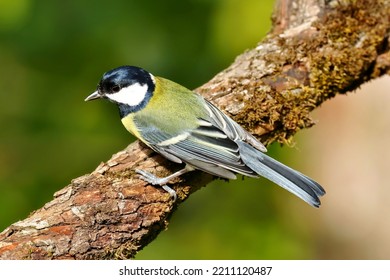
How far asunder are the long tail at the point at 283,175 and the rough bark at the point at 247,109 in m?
0.21

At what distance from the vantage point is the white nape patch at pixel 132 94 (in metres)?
2.91

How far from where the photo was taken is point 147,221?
2475mm

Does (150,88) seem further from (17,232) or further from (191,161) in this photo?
(17,232)

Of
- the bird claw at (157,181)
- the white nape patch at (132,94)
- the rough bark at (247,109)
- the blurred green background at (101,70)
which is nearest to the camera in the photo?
the rough bark at (247,109)

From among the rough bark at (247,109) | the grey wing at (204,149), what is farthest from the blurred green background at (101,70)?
the grey wing at (204,149)

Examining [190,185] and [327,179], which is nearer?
[190,185]

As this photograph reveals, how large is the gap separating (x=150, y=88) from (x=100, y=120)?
1.13m

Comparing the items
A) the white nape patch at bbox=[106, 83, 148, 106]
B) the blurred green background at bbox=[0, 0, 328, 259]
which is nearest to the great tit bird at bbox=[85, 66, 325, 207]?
the white nape patch at bbox=[106, 83, 148, 106]

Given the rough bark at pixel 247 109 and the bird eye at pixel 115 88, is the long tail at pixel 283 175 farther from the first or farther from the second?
the bird eye at pixel 115 88

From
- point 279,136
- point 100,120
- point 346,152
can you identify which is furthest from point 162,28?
point 346,152

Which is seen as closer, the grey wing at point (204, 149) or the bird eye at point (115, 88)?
the grey wing at point (204, 149)

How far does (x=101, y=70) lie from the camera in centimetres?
398

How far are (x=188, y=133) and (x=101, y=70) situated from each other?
4.50 ft

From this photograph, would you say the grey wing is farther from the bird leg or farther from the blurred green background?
the blurred green background
